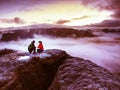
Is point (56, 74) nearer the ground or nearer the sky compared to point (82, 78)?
nearer the ground

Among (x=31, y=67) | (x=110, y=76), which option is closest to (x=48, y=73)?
(x=31, y=67)

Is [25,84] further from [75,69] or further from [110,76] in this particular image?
[110,76]

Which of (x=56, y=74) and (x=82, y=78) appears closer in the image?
(x=82, y=78)

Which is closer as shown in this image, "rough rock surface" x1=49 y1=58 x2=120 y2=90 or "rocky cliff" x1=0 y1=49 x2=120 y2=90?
"rough rock surface" x1=49 y1=58 x2=120 y2=90

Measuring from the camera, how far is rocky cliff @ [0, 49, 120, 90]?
19266mm

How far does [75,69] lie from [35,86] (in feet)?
10.5

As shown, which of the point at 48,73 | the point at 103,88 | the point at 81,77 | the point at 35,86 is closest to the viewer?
the point at 103,88

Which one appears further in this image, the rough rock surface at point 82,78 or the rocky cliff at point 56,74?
the rocky cliff at point 56,74

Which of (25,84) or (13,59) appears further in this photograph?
(13,59)

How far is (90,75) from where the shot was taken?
66.3 feet

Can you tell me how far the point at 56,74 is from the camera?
2192 cm

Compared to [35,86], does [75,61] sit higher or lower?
higher

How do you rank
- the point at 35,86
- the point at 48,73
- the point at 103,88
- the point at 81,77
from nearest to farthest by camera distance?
the point at 103,88, the point at 81,77, the point at 35,86, the point at 48,73

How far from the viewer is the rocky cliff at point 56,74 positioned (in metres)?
19.3
